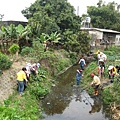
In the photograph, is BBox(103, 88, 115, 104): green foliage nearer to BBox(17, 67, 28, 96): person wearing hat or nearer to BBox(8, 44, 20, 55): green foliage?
BBox(17, 67, 28, 96): person wearing hat

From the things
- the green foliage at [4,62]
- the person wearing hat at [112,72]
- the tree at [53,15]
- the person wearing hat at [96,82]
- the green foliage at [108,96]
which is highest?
the tree at [53,15]

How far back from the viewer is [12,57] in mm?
18203

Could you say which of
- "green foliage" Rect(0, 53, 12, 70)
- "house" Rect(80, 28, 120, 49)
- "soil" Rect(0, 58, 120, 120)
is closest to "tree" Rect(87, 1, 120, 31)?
"house" Rect(80, 28, 120, 49)

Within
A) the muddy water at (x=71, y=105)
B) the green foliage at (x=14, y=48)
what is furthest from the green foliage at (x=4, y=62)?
the muddy water at (x=71, y=105)

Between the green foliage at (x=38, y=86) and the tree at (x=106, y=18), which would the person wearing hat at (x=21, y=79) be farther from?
the tree at (x=106, y=18)

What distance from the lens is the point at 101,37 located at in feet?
112

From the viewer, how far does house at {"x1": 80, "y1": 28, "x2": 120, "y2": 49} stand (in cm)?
3299

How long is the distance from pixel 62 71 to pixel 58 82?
13.5ft

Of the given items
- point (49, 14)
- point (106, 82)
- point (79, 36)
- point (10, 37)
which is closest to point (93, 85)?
point (106, 82)

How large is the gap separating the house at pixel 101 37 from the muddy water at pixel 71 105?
17.6 m

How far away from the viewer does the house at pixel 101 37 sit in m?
33.0

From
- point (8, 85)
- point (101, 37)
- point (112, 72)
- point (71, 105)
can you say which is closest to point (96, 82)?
point (112, 72)

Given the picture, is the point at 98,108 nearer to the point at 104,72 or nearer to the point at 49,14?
the point at 104,72

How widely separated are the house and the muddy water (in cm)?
1758
